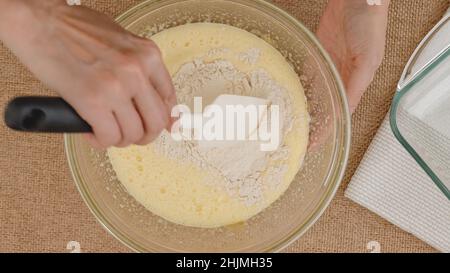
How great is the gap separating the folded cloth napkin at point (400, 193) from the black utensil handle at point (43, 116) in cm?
45

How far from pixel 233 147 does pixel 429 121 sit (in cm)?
28

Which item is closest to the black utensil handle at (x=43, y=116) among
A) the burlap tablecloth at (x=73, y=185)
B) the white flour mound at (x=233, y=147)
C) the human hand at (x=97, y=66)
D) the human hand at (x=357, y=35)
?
the human hand at (x=97, y=66)

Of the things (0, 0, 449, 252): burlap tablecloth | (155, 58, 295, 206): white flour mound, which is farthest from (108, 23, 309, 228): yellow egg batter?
(0, 0, 449, 252): burlap tablecloth

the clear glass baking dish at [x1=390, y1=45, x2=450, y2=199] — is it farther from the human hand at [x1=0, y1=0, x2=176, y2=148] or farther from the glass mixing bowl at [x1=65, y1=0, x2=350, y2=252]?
the human hand at [x1=0, y1=0, x2=176, y2=148]

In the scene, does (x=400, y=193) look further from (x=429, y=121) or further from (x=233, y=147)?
(x=233, y=147)

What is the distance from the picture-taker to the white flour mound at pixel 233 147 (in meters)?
0.72

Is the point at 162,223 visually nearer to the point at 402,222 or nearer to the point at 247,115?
the point at 247,115

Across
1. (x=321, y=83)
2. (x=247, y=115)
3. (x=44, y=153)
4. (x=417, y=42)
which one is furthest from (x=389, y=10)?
(x=44, y=153)

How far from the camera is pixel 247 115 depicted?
2.33ft

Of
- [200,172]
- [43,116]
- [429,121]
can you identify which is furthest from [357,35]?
[43,116]

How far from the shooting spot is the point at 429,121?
2.50ft

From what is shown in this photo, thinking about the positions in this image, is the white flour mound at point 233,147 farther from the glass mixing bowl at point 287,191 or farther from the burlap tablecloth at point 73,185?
the burlap tablecloth at point 73,185

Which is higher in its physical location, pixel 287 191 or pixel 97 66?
pixel 97 66

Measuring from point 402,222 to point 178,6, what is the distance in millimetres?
470
